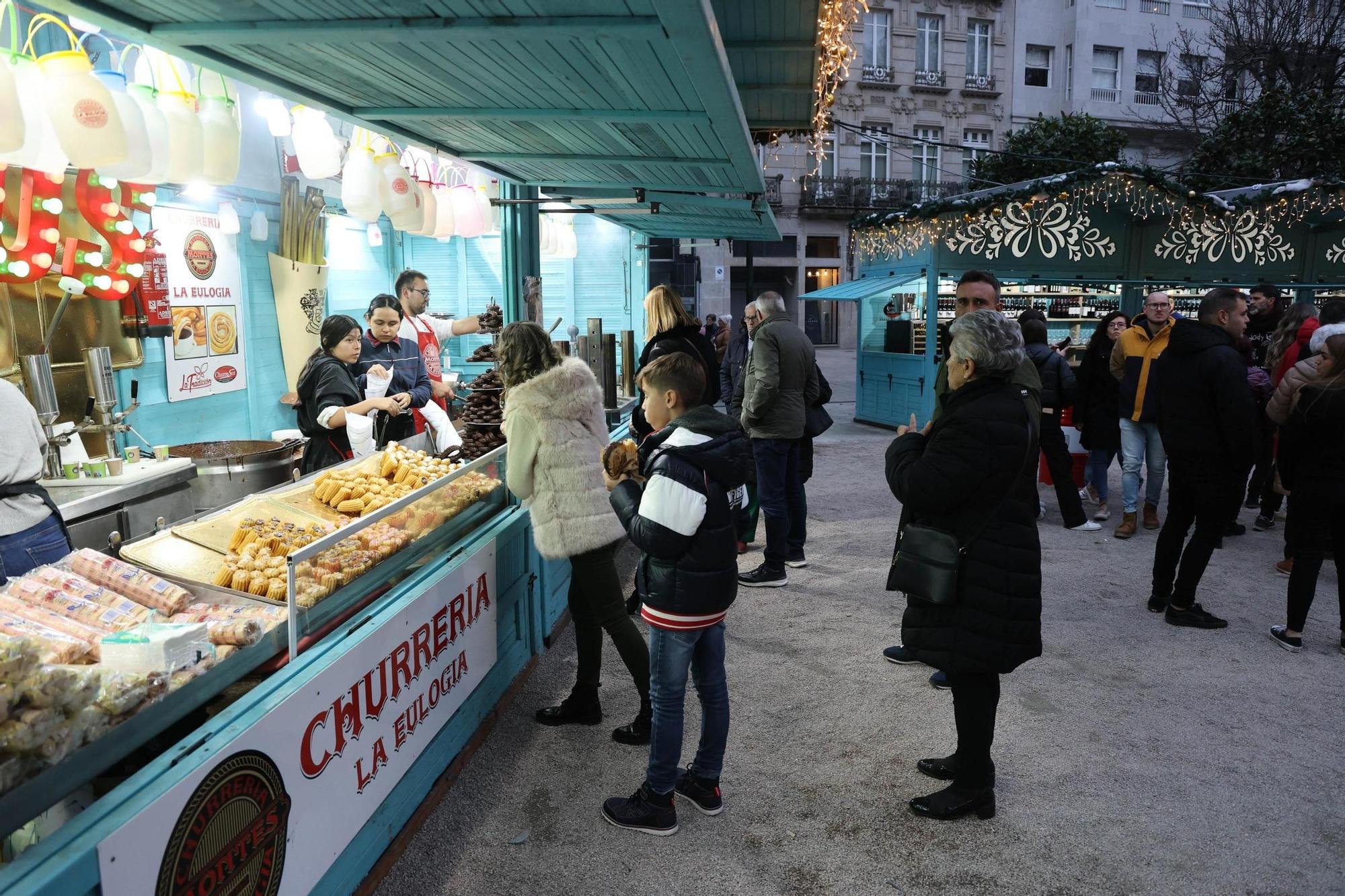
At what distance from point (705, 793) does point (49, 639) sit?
83.3 inches

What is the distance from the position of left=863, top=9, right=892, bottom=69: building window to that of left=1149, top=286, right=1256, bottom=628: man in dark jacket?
2869cm

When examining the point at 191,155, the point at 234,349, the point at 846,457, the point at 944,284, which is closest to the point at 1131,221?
the point at 944,284

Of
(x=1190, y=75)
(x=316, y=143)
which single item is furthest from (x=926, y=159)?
(x=316, y=143)

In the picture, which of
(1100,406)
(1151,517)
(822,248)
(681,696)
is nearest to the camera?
(681,696)

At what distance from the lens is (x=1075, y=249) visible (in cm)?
1202

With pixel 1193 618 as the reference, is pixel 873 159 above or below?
above

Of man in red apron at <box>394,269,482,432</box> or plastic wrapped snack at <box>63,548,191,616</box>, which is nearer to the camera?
plastic wrapped snack at <box>63,548,191,616</box>

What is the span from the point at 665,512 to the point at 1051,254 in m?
11.0

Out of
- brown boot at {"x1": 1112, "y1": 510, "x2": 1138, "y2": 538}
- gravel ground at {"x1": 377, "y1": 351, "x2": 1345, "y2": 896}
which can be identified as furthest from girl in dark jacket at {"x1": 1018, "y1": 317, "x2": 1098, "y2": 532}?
gravel ground at {"x1": 377, "y1": 351, "x2": 1345, "y2": 896}

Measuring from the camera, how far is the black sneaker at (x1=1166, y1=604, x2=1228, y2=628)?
4941mm

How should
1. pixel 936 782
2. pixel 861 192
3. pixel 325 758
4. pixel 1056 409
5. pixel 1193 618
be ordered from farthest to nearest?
1. pixel 861 192
2. pixel 1056 409
3. pixel 1193 618
4. pixel 936 782
5. pixel 325 758

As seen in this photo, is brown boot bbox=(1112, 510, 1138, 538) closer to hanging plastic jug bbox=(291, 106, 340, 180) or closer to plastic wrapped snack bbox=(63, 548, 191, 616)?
hanging plastic jug bbox=(291, 106, 340, 180)

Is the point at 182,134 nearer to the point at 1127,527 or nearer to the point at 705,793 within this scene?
the point at 705,793

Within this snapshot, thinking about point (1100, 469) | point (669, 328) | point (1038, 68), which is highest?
point (1038, 68)
